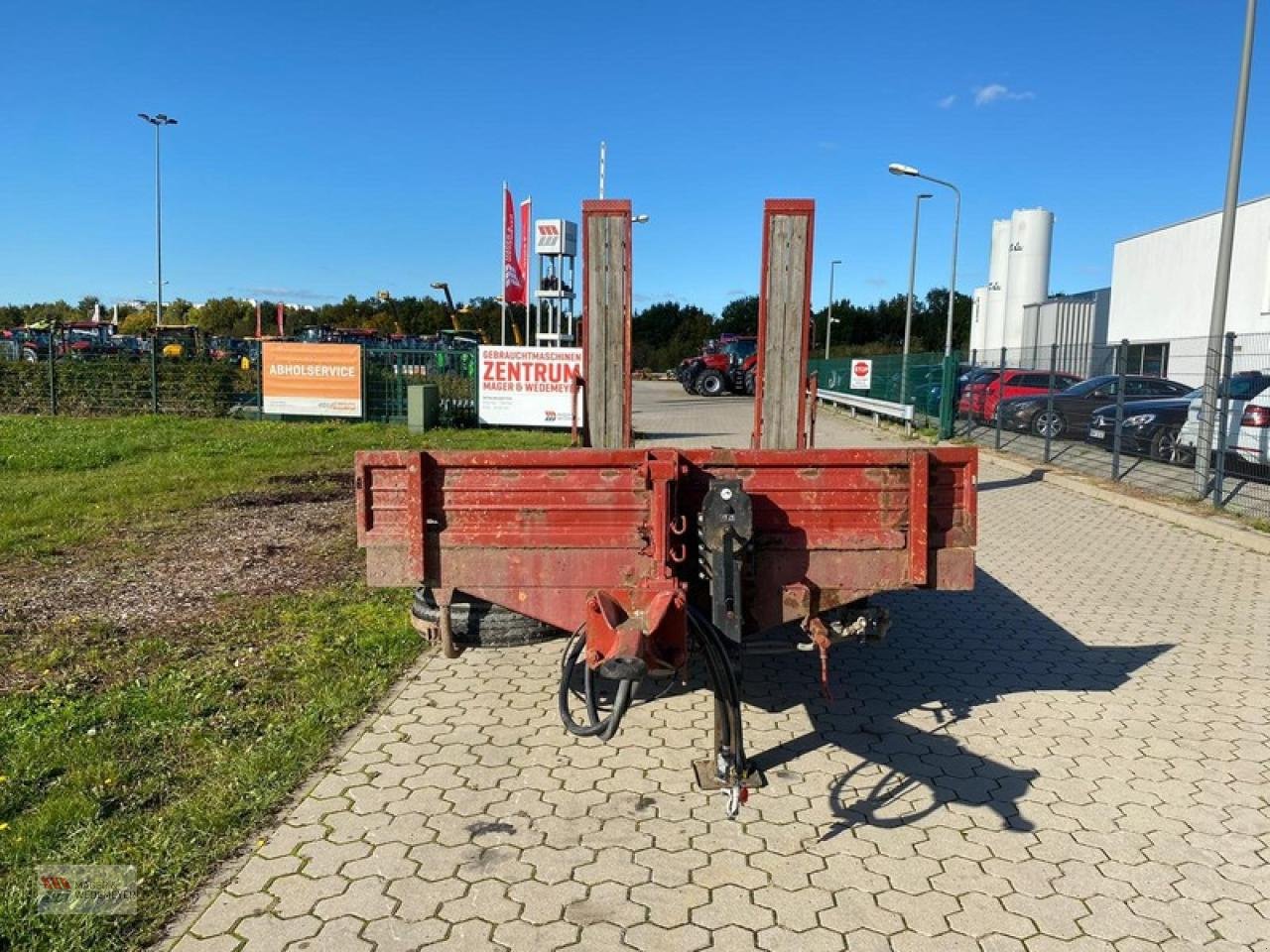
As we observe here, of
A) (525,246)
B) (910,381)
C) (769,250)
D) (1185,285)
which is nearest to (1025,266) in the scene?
(1185,285)

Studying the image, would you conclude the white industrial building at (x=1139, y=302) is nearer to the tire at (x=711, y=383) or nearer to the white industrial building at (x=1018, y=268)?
the white industrial building at (x=1018, y=268)

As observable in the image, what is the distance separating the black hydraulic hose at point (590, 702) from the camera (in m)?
3.09

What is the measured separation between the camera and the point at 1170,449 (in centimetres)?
1317

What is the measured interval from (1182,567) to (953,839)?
622 centimetres

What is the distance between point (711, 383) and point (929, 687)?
32.4 meters

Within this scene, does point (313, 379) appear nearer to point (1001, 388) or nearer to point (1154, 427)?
point (1001, 388)

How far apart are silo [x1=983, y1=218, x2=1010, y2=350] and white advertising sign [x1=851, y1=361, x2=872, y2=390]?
1906 centimetres

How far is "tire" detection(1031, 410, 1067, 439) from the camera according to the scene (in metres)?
16.0

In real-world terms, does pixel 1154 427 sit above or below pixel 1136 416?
below

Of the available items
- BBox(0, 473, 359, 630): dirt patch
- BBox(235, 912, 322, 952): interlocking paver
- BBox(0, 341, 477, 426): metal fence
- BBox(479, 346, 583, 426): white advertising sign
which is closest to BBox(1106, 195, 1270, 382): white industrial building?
BBox(479, 346, 583, 426): white advertising sign

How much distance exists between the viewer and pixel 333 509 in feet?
35.4

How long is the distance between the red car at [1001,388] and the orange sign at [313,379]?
13267 millimetres

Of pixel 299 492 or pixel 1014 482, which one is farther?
pixel 1014 482

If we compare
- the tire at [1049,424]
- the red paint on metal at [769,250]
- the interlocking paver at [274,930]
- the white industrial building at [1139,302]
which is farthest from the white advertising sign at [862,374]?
the interlocking paver at [274,930]
